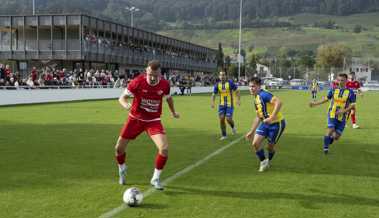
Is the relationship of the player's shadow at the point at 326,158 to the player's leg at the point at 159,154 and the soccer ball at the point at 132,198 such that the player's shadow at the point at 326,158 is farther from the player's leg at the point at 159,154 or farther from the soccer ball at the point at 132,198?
the soccer ball at the point at 132,198

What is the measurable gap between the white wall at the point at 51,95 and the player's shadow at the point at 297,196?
21594 mm

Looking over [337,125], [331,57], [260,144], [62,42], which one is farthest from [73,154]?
[331,57]

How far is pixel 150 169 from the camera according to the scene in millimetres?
9375

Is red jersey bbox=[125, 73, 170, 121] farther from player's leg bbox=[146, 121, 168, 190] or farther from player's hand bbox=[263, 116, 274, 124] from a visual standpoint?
player's hand bbox=[263, 116, 274, 124]

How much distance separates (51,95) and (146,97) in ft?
80.8

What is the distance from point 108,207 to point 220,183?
2187 millimetres

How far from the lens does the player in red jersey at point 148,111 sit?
777 centimetres

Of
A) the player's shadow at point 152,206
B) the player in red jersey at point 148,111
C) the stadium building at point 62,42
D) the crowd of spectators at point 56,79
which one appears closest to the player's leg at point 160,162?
the player in red jersey at point 148,111

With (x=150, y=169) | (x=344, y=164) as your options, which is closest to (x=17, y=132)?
(x=150, y=169)

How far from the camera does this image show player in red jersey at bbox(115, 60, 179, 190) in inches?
306

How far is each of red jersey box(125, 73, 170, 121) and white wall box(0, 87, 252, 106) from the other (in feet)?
68.4

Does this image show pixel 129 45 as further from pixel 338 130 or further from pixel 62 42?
pixel 338 130

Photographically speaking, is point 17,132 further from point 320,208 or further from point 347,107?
point 320,208

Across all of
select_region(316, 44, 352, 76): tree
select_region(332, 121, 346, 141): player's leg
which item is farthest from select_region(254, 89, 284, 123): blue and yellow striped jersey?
select_region(316, 44, 352, 76): tree
